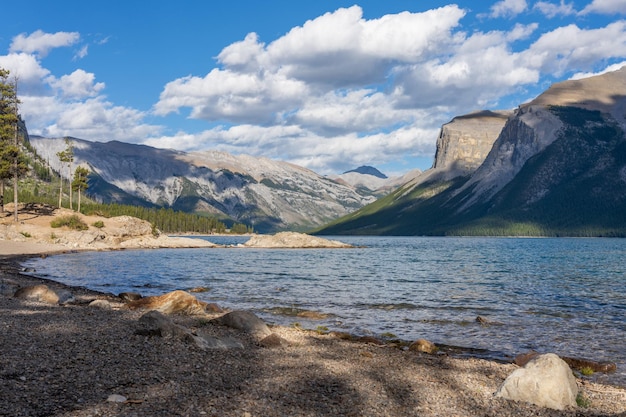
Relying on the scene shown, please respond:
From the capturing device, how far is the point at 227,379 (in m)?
15.7

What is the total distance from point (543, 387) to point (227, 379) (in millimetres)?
10029

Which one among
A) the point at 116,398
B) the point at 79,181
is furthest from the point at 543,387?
the point at 79,181

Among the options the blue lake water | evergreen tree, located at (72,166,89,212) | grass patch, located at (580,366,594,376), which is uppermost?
evergreen tree, located at (72,166,89,212)

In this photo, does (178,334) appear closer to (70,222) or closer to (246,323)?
(246,323)

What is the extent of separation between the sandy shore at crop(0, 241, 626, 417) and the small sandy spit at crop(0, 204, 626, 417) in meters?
0.03

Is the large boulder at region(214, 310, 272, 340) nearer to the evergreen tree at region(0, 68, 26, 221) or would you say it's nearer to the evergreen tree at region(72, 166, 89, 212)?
the evergreen tree at region(0, 68, 26, 221)

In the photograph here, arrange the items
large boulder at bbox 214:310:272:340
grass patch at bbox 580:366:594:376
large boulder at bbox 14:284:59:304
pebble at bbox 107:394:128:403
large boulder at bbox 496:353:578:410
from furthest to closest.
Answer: large boulder at bbox 14:284:59:304 < large boulder at bbox 214:310:272:340 < grass patch at bbox 580:366:594:376 < large boulder at bbox 496:353:578:410 < pebble at bbox 107:394:128:403

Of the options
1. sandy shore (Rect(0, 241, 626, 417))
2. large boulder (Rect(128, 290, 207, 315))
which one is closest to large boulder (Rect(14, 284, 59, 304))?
large boulder (Rect(128, 290, 207, 315))

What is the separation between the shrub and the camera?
124875mm

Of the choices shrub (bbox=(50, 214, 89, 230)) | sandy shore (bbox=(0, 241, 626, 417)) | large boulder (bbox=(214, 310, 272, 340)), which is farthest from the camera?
shrub (bbox=(50, 214, 89, 230))

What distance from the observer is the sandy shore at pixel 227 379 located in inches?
498

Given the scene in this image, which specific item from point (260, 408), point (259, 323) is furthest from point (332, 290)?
point (260, 408)

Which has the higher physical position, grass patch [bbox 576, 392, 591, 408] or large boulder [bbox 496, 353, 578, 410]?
large boulder [bbox 496, 353, 578, 410]

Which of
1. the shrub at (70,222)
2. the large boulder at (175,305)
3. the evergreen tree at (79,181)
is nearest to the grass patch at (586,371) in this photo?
the large boulder at (175,305)
